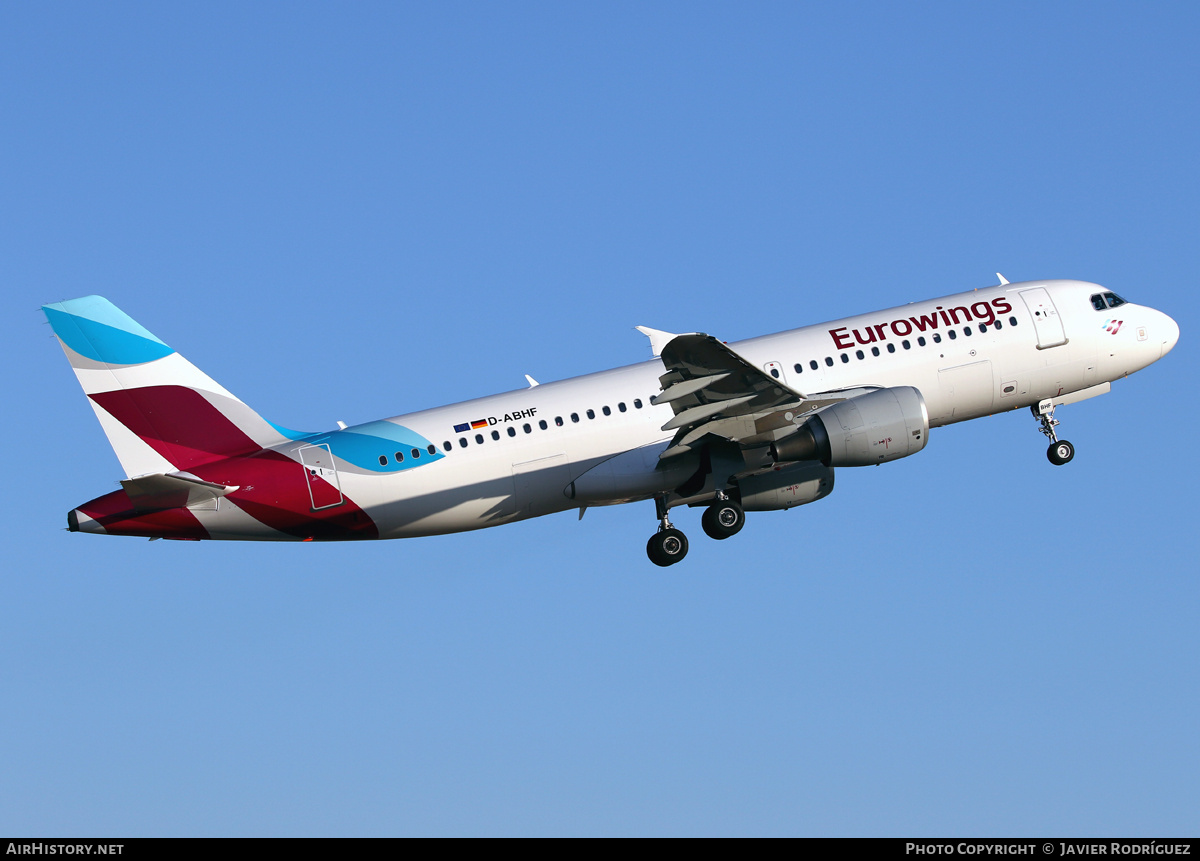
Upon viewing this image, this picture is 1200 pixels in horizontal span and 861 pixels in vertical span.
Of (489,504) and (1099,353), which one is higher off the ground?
(1099,353)

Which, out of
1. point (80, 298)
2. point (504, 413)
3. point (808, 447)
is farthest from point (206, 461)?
point (808, 447)

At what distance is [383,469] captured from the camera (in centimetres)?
3650

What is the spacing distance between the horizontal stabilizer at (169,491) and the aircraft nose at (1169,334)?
1127 inches

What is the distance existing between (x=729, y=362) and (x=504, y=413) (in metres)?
6.81

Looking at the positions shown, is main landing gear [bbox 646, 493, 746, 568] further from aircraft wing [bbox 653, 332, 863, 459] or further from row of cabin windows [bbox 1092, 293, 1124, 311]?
row of cabin windows [bbox 1092, 293, 1124, 311]

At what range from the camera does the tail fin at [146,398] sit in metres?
36.7

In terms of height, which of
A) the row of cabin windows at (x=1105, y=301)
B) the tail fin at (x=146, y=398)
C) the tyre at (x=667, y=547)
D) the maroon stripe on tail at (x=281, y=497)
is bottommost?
the tyre at (x=667, y=547)

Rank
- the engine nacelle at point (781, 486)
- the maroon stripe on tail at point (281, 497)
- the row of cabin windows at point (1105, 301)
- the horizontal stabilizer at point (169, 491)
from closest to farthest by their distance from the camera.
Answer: the horizontal stabilizer at point (169, 491) → the maroon stripe on tail at point (281, 497) → the engine nacelle at point (781, 486) → the row of cabin windows at point (1105, 301)

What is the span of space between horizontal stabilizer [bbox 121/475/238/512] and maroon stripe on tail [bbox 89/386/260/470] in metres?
1.53

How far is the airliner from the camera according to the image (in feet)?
118

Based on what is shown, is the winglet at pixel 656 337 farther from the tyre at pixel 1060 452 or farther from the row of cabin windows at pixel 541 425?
the tyre at pixel 1060 452

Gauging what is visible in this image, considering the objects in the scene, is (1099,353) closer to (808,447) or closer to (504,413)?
(808,447)

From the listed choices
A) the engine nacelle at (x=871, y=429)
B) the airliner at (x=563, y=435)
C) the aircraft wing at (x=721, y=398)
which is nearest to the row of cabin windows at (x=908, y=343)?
the airliner at (x=563, y=435)
